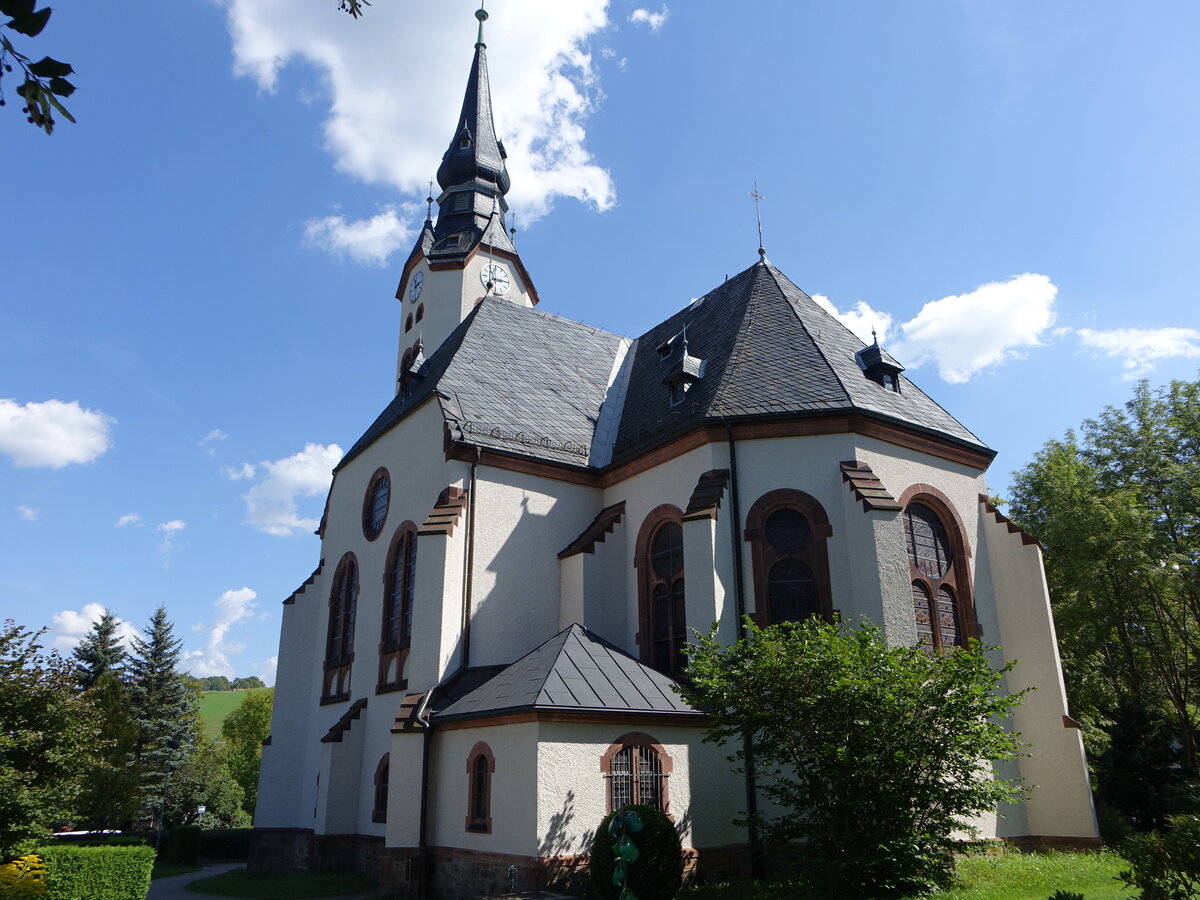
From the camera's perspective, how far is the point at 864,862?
35.8ft

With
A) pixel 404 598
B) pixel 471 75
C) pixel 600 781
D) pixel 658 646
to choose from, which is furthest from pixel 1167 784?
pixel 471 75

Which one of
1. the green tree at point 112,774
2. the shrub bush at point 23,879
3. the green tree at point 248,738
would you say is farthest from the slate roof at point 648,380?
the green tree at point 248,738

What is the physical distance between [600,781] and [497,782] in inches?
66.7

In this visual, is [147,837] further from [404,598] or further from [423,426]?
[423,426]

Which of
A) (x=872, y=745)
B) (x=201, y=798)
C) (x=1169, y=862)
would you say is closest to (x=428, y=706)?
(x=872, y=745)

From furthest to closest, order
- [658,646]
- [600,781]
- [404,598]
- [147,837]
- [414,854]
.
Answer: [147,837] → [404,598] → [658,646] → [414,854] → [600,781]

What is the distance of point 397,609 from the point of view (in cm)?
1942

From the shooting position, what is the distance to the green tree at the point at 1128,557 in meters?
23.5

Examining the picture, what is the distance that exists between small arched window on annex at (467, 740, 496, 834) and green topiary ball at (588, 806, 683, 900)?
2305 millimetres

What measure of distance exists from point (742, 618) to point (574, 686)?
3.55 m

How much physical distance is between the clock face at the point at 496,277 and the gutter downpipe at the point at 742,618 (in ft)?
50.1

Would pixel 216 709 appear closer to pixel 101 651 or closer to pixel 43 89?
pixel 101 651

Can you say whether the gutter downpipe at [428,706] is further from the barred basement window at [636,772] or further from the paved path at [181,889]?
the barred basement window at [636,772]

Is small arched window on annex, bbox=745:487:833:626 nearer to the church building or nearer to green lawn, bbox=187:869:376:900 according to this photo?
the church building
